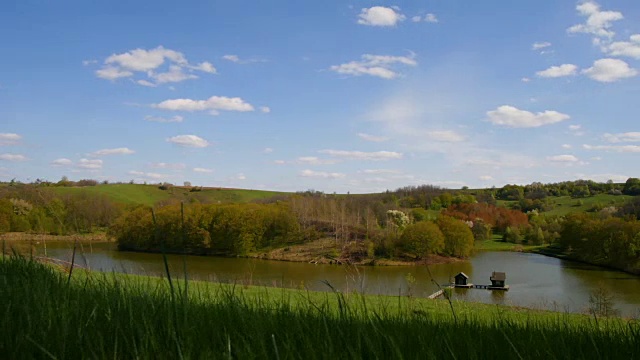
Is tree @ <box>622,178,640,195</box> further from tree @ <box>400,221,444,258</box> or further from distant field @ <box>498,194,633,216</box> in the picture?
tree @ <box>400,221,444,258</box>

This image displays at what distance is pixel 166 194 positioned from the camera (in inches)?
5064

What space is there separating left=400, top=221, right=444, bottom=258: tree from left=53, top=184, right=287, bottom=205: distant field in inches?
2368

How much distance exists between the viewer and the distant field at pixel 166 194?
11381 cm

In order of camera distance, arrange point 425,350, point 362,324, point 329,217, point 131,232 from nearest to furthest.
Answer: point 425,350 < point 362,324 < point 131,232 < point 329,217

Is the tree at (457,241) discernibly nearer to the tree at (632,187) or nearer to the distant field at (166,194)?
the distant field at (166,194)

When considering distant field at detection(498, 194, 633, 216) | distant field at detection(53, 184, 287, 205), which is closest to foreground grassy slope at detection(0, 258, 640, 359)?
distant field at detection(53, 184, 287, 205)

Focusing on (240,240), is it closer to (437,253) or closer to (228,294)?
(437,253)

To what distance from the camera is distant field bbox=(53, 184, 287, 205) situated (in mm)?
113812

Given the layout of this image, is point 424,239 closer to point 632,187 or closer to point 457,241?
point 457,241

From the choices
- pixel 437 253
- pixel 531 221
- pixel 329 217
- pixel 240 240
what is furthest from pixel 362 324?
pixel 531 221

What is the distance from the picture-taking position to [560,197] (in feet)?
443

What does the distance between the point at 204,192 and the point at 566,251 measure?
9569cm

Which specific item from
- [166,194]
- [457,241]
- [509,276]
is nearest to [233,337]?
[509,276]

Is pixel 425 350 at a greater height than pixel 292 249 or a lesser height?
greater
